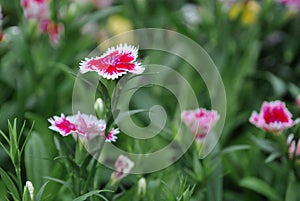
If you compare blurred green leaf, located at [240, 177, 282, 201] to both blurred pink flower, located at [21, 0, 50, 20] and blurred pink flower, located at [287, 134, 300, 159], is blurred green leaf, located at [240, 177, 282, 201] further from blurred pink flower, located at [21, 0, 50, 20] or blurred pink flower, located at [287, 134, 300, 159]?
blurred pink flower, located at [21, 0, 50, 20]

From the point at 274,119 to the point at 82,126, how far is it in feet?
1.34

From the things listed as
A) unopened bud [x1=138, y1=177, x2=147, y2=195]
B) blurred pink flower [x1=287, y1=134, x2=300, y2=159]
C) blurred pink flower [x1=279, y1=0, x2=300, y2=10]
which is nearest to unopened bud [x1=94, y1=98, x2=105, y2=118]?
unopened bud [x1=138, y1=177, x2=147, y2=195]

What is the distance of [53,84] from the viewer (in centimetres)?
161

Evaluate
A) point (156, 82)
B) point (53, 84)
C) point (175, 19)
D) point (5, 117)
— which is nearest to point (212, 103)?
point (156, 82)

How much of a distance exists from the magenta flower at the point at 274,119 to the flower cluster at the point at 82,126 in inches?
13.3

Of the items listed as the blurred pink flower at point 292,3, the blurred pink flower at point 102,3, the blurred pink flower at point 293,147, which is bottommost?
the blurred pink flower at point 293,147

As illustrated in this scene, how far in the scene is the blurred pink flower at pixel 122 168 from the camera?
3.43 feet

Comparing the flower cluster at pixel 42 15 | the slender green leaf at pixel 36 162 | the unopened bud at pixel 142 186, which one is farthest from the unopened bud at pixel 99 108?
the flower cluster at pixel 42 15

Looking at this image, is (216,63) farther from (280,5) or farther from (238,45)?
(280,5)

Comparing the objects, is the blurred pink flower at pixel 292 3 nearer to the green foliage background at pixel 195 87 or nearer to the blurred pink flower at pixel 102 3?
the green foliage background at pixel 195 87

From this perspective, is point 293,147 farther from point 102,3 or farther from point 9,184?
point 102,3

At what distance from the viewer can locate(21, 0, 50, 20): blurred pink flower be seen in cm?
154

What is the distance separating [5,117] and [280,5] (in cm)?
104

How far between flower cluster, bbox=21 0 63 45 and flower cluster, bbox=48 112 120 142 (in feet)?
2.27
